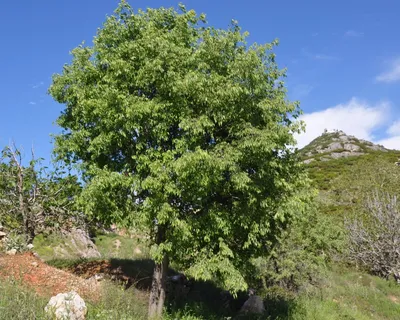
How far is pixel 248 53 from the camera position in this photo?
39.3 feet

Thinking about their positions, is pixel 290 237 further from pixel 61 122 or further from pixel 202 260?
pixel 61 122

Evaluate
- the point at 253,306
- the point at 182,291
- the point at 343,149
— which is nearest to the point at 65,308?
the point at 182,291

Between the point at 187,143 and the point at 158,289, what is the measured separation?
5.26 metres

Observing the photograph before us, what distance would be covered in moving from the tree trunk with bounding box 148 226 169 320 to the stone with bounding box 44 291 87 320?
4.17 m

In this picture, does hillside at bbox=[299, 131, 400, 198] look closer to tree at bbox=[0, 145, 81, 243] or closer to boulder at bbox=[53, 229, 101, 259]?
tree at bbox=[0, 145, 81, 243]

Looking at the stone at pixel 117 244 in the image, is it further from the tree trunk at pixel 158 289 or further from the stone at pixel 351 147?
the stone at pixel 351 147

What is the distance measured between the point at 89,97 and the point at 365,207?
108 feet

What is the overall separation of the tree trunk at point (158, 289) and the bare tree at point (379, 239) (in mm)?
26197

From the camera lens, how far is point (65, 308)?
25.0ft

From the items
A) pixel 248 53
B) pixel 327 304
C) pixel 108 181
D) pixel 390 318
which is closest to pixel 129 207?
pixel 108 181

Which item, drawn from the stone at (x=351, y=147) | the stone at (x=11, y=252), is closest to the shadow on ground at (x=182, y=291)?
the stone at (x=11, y=252)

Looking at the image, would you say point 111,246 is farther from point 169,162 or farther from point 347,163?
point 347,163

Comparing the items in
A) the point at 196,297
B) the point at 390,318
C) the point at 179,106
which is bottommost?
the point at 390,318

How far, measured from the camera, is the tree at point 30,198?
15.7 meters
